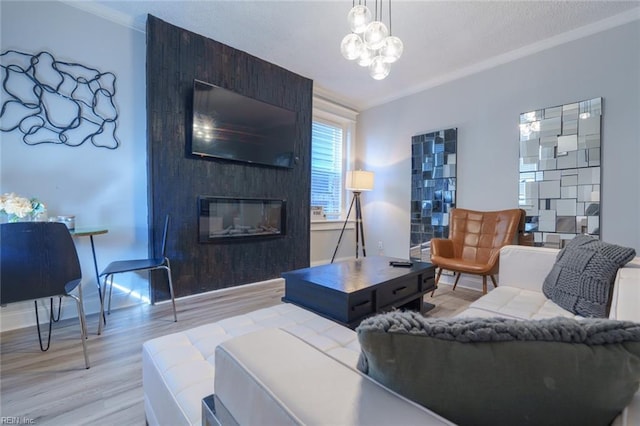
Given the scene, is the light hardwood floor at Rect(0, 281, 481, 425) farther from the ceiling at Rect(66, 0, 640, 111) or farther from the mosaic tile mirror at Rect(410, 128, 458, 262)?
the ceiling at Rect(66, 0, 640, 111)

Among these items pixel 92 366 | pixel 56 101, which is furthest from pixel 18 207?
pixel 92 366

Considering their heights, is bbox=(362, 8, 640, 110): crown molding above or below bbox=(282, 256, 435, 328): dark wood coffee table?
above

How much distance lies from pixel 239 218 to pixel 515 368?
2.96 m

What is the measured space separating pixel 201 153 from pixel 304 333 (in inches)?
86.0

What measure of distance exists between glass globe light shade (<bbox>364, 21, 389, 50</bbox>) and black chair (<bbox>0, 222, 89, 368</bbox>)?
217 cm

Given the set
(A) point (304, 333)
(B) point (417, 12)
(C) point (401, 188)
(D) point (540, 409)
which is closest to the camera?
(D) point (540, 409)

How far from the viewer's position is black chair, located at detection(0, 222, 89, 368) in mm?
1387

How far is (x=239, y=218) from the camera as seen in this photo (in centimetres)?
311

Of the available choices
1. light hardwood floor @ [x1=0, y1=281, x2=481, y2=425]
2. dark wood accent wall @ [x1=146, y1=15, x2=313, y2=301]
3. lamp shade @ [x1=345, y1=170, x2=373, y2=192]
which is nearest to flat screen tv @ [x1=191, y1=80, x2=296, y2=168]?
dark wood accent wall @ [x1=146, y1=15, x2=313, y2=301]

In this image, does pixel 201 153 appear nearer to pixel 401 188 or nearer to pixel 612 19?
Result: pixel 401 188

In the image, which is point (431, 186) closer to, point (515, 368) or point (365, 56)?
point (365, 56)

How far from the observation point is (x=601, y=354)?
0.41m

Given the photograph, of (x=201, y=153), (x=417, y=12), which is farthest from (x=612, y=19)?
(x=201, y=153)

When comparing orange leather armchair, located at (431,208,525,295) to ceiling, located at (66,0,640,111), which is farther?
orange leather armchair, located at (431,208,525,295)
